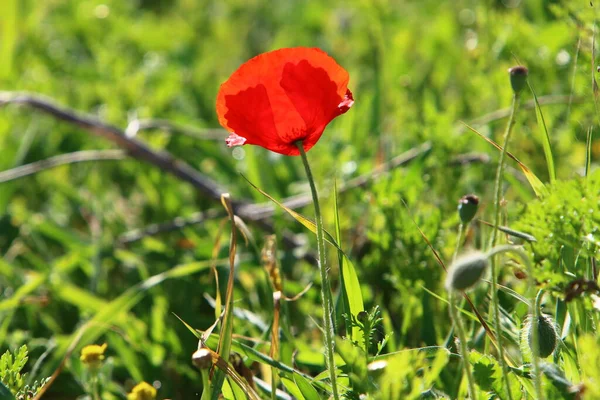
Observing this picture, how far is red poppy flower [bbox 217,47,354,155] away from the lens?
3.83 ft

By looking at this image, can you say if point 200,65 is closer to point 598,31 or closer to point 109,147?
point 109,147

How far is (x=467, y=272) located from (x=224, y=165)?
1887mm

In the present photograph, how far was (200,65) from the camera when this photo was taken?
3.79 meters

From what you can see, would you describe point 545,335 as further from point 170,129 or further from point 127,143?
point 170,129

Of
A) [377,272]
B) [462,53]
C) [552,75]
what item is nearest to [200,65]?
[462,53]

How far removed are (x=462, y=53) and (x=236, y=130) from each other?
2.27m

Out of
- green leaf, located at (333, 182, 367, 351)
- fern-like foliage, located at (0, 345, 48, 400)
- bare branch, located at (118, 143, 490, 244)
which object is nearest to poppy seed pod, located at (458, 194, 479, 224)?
green leaf, located at (333, 182, 367, 351)

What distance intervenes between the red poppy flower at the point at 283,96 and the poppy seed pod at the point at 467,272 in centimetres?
33

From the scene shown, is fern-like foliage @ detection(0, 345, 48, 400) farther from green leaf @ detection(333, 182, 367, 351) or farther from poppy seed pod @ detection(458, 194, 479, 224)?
poppy seed pod @ detection(458, 194, 479, 224)

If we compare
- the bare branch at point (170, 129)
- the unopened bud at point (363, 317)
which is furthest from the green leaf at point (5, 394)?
the bare branch at point (170, 129)

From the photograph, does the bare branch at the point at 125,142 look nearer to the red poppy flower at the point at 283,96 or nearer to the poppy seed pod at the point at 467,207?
the red poppy flower at the point at 283,96

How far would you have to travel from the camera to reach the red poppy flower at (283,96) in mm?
→ 1168

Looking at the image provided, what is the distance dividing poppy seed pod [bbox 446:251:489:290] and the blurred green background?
1.34 feet

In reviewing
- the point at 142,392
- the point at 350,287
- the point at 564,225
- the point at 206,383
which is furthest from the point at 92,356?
the point at 564,225
